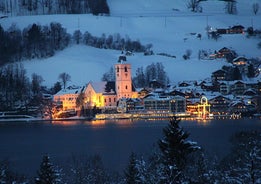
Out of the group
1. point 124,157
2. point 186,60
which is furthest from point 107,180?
point 186,60

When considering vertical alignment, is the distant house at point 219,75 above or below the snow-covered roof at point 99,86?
above

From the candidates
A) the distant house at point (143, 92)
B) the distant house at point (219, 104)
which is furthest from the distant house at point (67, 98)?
the distant house at point (219, 104)

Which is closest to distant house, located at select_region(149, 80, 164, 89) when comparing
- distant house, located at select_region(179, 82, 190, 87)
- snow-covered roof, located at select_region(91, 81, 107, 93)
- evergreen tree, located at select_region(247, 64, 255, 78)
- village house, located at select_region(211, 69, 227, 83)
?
distant house, located at select_region(179, 82, 190, 87)

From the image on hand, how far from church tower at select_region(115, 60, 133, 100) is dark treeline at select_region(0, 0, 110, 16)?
1242 cm

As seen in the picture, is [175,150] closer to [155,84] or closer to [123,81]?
[123,81]

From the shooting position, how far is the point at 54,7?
49.0m

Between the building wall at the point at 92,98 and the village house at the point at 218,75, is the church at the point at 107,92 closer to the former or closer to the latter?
the building wall at the point at 92,98

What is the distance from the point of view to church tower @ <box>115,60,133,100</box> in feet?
117

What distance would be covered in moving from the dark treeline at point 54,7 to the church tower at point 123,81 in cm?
1242

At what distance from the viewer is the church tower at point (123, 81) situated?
117 ft

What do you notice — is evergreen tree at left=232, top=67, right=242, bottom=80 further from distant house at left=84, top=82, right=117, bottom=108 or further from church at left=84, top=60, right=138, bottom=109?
distant house at left=84, top=82, right=117, bottom=108

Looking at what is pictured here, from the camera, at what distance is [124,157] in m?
13.8

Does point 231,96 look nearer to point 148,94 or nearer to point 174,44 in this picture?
point 148,94

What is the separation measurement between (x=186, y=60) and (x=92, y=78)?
6648mm
